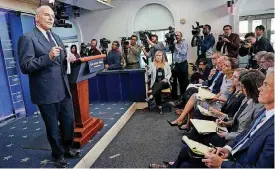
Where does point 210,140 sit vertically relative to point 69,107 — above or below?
below

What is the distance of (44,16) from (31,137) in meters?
1.72

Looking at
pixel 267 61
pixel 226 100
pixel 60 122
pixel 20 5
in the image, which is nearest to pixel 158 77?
pixel 226 100

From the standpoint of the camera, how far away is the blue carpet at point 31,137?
219 cm

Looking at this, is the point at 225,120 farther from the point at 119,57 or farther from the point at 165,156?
the point at 119,57

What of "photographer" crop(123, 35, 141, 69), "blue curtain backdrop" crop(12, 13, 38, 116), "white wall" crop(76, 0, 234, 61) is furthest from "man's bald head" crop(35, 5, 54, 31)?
"white wall" crop(76, 0, 234, 61)

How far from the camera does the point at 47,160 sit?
7.13ft

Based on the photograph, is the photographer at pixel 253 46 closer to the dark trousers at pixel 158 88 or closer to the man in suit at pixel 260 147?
the dark trousers at pixel 158 88

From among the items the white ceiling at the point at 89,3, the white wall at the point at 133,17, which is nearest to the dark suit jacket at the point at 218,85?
the white wall at the point at 133,17

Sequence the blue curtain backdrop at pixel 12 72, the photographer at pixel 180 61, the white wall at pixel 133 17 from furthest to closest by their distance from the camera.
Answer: the white wall at pixel 133 17 → the photographer at pixel 180 61 → the blue curtain backdrop at pixel 12 72

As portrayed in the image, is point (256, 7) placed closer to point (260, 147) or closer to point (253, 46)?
point (253, 46)

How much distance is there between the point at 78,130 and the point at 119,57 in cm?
239

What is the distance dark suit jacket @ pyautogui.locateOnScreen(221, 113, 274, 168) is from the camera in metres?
1.07

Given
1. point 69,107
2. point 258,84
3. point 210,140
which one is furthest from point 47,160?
point 258,84

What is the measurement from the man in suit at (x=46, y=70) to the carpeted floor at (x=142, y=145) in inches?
25.7
